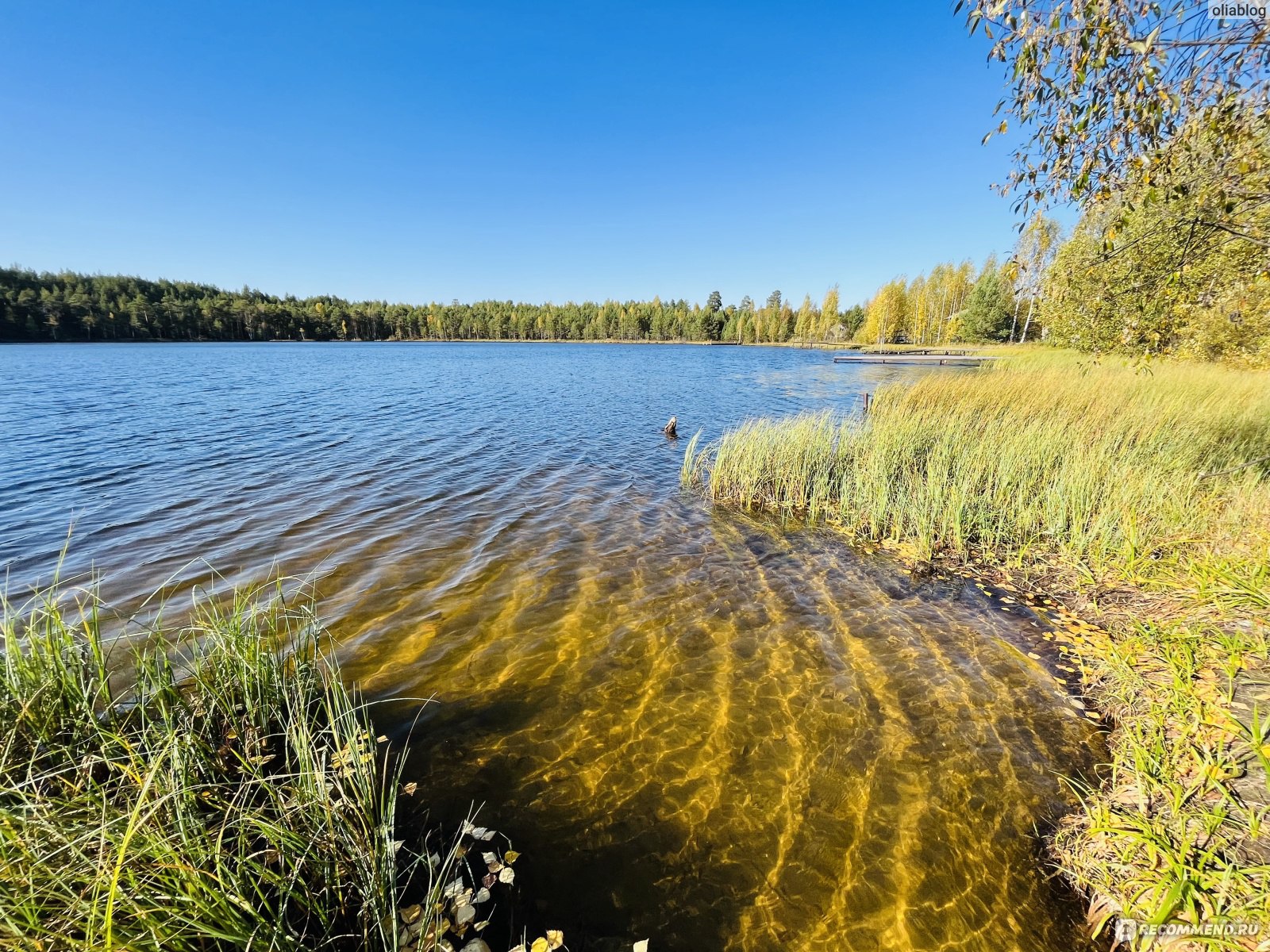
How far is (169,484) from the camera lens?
9.57m

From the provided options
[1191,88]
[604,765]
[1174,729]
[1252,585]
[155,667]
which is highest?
[1191,88]

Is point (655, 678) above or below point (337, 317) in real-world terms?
below

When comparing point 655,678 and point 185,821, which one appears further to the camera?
point 655,678

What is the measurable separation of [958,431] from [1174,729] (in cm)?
751

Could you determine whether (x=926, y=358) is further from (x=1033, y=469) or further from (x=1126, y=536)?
(x=1126, y=536)

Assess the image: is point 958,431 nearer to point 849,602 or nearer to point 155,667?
point 849,602

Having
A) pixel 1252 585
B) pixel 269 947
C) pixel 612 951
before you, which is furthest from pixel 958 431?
pixel 269 947

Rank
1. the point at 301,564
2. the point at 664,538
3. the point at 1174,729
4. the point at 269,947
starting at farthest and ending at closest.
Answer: the point at 664,538, the point at 301,564, the point at 1174,729, the point at 269,947

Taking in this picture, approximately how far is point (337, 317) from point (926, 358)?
12331cm

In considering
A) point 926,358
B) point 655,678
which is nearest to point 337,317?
point 926,358

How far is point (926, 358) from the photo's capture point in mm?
47844

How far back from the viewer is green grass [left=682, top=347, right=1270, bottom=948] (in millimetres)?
2443

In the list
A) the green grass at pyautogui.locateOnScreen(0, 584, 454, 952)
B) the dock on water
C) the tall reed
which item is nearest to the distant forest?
the dock on water

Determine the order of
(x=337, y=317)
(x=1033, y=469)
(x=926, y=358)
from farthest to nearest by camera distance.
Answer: (x=337, y=317) → (x=926, y=358) → (x=1033, y=469)
